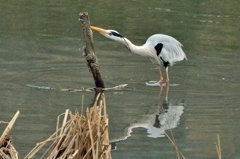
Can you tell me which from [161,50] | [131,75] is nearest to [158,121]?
[131,75]

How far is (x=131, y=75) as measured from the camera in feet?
40.5

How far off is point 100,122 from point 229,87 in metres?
6.16

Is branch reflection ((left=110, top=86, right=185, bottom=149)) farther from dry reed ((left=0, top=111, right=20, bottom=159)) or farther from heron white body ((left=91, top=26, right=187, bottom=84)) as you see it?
dry reed ((left=0, top=111, right=20, bottom=159))

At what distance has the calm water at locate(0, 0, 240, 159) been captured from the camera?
8672 millimetres

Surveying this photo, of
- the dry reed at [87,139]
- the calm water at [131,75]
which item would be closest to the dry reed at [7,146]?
the dry reed at [87,139]

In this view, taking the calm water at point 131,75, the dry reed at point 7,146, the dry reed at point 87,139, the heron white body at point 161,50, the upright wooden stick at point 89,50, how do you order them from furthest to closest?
1. the heron white body at point 161,50
2. the upright wooden stick at point 89,50
3. the calm water at point 131,75
4. the dry reed at point 7,146
5. the dry reed at point 87,139

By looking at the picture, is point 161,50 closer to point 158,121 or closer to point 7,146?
point 158,121

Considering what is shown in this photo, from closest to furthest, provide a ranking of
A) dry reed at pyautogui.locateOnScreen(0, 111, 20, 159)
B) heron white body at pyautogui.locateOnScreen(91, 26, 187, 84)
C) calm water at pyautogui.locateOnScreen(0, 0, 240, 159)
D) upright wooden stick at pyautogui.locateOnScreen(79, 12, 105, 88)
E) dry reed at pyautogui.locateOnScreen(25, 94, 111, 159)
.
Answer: dry reed at pyautogui.locateOnScreen(25, 94, 111, 159)
dry reed at pyautogui.locateOnScreen(0, 111, 20, 159)
calm water at pyautogui.locateOnScreen(0, 0, 240, 159)
upright wooden stick at pyautogui.locateOnScreen(79, 12, 105, 88)
heron white body at pyautogui.locateOnScreen(91, 26, 187, 84)

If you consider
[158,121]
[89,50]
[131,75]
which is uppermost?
[89,50]

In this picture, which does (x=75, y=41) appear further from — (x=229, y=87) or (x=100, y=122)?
(x=100, y=122)

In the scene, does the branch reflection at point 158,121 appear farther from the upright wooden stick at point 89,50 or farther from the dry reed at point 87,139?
the dry reed at point 87,139

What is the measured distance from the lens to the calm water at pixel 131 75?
28.5ft

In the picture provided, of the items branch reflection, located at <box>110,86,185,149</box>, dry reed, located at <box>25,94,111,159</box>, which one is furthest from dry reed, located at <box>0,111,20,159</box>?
branch reflection, located at <box>110,86,185,149</box>

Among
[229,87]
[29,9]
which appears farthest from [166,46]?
[29,9]
